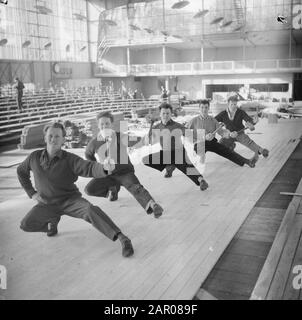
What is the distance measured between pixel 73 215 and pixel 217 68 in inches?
1064

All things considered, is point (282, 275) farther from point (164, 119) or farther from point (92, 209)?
point (164, 119)

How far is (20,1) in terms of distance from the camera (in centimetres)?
2509

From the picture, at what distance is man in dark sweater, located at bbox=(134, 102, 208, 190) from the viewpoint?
17.3 ft

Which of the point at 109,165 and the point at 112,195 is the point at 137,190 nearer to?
the point at 112,195

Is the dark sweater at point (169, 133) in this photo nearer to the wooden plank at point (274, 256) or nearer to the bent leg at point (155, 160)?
the bent leg at point (155, 160)

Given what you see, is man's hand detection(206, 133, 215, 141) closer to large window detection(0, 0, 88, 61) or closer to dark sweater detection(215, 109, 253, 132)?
dark sweater detection(215, 109, 253, 132)

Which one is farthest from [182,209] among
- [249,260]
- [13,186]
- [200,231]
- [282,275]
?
[13,186]

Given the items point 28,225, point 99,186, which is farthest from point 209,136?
point 28,225

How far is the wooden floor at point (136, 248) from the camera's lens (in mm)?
2908

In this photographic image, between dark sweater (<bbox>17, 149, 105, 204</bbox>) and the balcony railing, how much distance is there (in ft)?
85.6

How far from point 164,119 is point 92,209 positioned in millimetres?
2213

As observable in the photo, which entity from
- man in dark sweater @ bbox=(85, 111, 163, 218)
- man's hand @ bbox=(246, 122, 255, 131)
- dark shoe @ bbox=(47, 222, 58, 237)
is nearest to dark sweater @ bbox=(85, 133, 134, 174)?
man in dark sweater @ bbox=(85, 111, 163, 218)

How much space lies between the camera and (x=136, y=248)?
360cm

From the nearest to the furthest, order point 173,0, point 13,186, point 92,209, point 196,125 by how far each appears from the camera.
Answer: point 92,209
point 196,125
point 13,186
point 173,0
